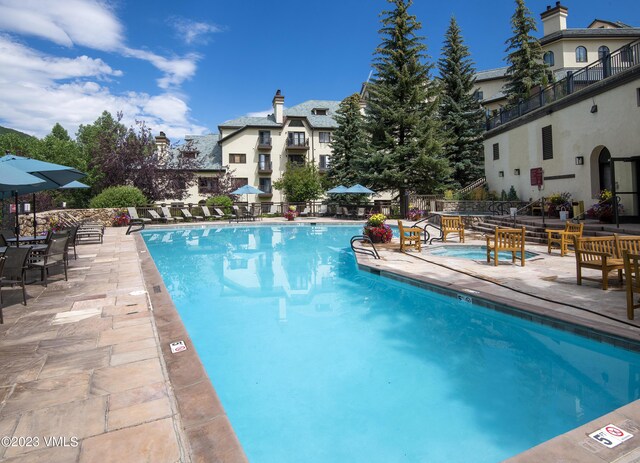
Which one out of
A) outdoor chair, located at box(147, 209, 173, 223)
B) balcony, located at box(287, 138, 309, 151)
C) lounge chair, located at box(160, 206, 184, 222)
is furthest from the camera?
balcony, located at box(287, 138, 309, 151)

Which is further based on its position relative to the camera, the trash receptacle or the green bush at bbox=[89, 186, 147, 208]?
the green bush at bbox=[89, 186, 147, 208]

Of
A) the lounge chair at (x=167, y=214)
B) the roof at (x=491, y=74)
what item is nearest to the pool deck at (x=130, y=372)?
the lounge chair at (x=167, y=214)

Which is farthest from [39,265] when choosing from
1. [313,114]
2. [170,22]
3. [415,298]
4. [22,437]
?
[313,114]

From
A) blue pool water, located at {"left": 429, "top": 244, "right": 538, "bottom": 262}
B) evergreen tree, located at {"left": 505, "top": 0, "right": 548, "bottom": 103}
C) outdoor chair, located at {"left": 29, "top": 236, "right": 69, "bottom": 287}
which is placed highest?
evergreen tree, located at {"left": 505, "top": 0, "right": 548, "bottom": 103}

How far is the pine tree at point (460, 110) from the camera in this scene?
28.6 meters

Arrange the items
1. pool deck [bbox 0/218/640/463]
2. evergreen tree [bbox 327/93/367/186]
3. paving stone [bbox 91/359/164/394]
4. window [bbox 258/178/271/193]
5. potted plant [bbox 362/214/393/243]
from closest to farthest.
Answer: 1. pool deck [bbox 0/218/640/463]
2. paving stone [bbox 91/359/164/394]
3. potted plant [bbox 362/214/393/243]
4. evergreen tree [bbox 327/93/367/186]
5. window [bbox 258/178/271/193]

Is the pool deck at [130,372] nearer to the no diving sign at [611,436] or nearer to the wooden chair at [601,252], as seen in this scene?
the no diving sign at [611,436]

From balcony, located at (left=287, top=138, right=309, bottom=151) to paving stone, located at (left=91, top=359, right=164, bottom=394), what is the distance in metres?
36.4

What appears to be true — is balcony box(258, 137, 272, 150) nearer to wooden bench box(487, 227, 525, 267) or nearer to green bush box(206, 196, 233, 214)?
green bush box(206, 196, 233, 214)

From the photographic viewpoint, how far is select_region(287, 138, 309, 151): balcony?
38.7 metres

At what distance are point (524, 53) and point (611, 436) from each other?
101 ft

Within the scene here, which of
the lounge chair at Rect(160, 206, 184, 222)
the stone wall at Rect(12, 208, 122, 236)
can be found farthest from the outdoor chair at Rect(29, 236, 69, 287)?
the lounge chair at Rect(160, 206, 184, 222)

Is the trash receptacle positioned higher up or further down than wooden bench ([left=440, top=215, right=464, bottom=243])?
higher up

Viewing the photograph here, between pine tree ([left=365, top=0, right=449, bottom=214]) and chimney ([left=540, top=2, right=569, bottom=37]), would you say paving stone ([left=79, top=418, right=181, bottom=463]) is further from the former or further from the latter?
chimney ([left=540, top=2, right=569, bottom=37])
